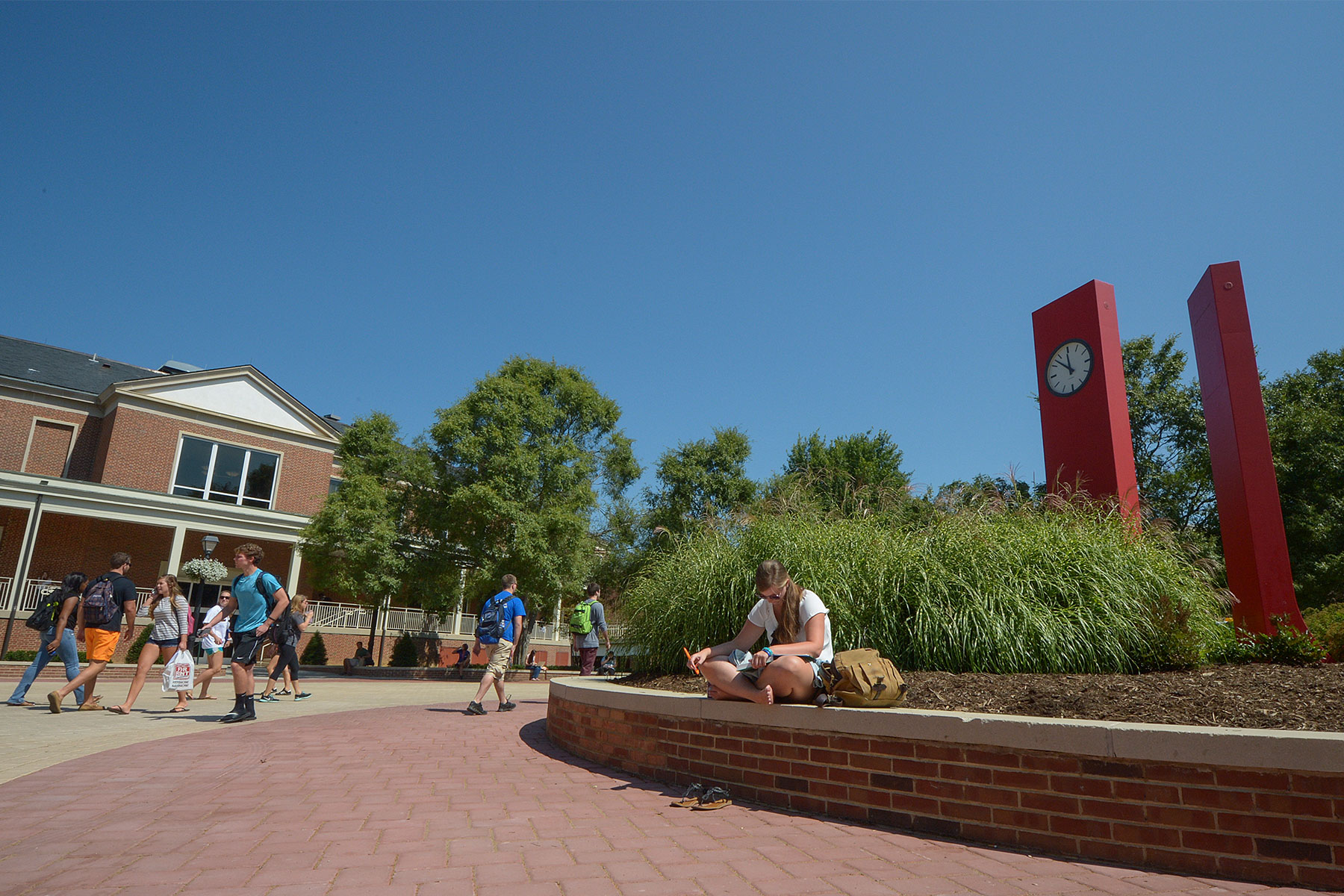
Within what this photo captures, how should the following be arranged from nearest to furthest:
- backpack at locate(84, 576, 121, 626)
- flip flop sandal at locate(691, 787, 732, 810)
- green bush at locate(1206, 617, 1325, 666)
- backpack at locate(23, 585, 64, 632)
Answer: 1. flip flop sandal at locate(691, 787, 732, 810)
2. green bush at locate(1206, 617, 1325, 666)
3. backpack at locate(84, 576, 121, 626)
4. backpack at locate(23, 585, 64, 632)

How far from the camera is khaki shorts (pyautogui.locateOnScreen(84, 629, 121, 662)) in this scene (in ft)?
26.2

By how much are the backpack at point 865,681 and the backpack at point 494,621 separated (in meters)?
5.22

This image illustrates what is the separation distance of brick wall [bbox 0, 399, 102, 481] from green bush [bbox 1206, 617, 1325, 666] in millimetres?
27006

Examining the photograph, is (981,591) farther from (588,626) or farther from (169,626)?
(169,626)

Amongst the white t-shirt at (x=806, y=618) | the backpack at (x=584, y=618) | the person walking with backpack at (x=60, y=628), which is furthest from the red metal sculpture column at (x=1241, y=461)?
the person walking with backpack at (x=60, y=628)

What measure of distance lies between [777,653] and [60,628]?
28.3 ft

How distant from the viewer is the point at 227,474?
2353cm

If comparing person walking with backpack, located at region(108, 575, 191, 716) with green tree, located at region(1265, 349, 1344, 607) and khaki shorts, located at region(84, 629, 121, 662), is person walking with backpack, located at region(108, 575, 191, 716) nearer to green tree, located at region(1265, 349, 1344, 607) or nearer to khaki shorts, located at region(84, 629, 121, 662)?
khaki shorts, located at region(84, 629, 121, 662)

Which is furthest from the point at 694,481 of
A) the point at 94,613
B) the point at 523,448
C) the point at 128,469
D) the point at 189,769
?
the point at 189,769

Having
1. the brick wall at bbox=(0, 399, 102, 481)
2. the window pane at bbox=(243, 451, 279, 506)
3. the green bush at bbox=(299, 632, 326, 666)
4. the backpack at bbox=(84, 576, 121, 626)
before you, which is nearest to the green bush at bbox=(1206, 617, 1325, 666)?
the backpack at bbox=(84, 576, 121, 626)

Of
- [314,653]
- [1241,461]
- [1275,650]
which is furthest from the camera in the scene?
[314,653]

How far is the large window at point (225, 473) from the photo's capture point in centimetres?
2275

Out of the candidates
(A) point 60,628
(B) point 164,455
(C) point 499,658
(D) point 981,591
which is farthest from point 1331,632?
(B) point 164,455

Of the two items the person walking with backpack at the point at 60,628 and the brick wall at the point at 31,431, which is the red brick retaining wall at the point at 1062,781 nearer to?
the person walking with backpack at the point at 60,628
